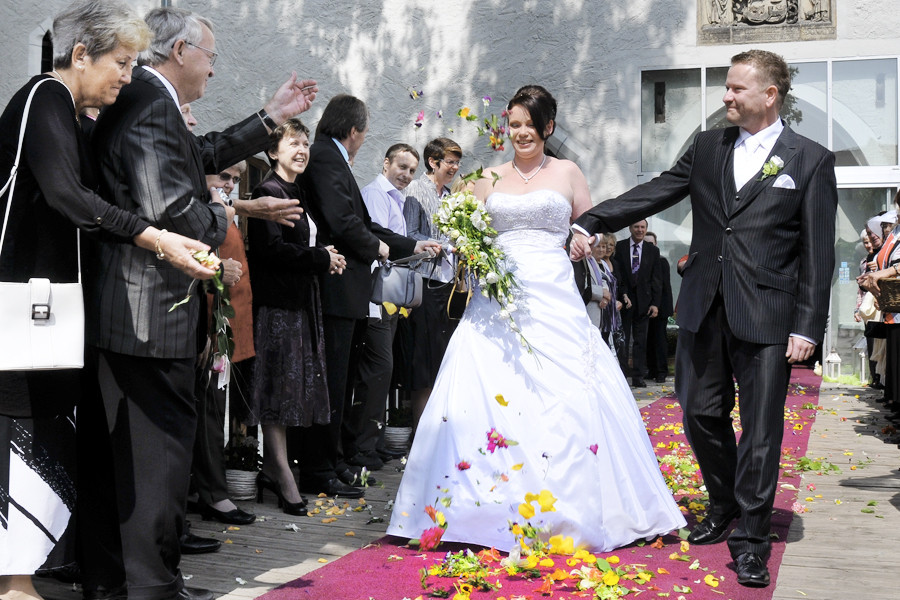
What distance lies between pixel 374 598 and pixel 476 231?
2110 millimetres

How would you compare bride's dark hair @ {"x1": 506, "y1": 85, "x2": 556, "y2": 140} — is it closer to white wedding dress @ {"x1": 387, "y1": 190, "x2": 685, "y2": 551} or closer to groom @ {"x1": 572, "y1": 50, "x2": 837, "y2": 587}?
white wedding dress @ {"x1": 387, "y1": 190, "x2": 685, "y2": 551}

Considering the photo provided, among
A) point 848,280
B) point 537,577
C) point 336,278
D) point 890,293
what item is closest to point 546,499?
point 537,577

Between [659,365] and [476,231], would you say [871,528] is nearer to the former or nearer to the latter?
[476,231]

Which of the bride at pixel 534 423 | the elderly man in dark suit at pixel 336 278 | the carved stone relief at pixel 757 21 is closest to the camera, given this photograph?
the bride at pixel 534 423

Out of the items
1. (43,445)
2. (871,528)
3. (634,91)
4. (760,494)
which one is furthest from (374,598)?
(634,91)

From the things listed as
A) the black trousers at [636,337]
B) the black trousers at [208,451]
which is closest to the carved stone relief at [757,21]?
the black trousers at [636,337]

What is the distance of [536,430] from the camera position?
4.86 m

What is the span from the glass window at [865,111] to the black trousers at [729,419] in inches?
430

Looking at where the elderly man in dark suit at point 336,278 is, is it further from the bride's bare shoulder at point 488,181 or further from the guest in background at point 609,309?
the guest in background at point 609,309

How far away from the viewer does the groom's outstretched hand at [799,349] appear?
4.47 meters

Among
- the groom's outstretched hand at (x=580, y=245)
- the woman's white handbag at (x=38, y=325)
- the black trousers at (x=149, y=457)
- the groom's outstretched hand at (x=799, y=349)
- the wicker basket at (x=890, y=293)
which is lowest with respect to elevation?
the black trousers at (x=149, y=457)

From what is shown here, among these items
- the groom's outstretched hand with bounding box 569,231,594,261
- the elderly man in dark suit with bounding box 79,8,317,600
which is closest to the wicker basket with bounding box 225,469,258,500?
the elderly man in dark suit with bounding box 79,8,317,600

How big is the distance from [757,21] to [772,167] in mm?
11382

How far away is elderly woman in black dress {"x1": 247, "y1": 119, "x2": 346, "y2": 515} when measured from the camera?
18.2ft
